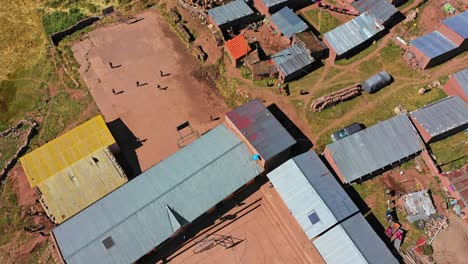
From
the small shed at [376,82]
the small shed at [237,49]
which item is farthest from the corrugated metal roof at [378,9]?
the small shed at [237,49]

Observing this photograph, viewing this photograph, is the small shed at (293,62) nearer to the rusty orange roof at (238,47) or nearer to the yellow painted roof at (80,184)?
the rusty orange roof at (238,47)

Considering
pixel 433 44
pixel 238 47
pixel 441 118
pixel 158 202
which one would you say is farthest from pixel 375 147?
pixel 158 202

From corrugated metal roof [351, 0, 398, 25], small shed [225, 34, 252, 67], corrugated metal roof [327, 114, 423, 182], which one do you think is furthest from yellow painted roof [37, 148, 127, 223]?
corrugated metal roof [351, 0, 398, 25]

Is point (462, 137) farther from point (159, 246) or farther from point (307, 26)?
point (159, 246)

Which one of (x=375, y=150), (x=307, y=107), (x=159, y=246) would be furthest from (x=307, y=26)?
(x=159, y=246)

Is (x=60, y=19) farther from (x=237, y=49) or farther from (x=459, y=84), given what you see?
(x=459, y=84)

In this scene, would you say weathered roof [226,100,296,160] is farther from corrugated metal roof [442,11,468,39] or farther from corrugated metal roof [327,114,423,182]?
corrugated metal roof [442,11,468,39]
